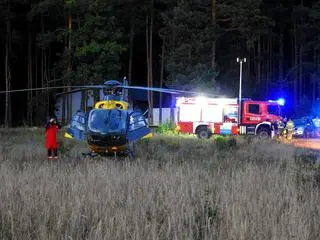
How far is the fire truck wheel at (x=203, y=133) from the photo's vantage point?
32.1m

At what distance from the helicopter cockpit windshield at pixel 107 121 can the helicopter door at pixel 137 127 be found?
0.88 ft

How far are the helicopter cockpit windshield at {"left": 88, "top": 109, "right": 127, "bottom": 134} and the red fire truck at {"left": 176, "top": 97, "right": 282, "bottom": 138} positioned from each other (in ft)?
57.6

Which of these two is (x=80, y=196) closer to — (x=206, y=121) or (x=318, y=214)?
(x=318, y=214)

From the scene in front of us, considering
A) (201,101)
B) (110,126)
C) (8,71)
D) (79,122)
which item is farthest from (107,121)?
(8,71)

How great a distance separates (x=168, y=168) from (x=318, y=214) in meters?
4.07

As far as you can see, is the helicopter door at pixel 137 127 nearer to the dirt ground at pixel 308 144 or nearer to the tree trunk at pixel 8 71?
the dirt ground at pixel 308 144

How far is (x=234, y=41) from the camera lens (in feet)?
165

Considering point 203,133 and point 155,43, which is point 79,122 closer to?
point 203,133

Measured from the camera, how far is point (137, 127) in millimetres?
15359

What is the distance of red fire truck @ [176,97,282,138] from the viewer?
107ft

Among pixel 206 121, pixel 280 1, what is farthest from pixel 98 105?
pixel 280 1

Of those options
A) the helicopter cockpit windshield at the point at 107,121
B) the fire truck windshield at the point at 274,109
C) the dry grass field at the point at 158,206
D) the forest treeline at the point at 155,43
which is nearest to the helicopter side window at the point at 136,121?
the helicopter cockpit windshield at the point at 107,121

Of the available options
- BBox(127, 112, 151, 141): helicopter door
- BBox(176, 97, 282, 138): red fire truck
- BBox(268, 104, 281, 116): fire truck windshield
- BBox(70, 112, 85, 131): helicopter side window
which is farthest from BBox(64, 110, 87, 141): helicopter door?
BBox(268, 104, 281, 116): fire truck windshield

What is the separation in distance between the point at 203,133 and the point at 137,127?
17.2 m
